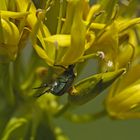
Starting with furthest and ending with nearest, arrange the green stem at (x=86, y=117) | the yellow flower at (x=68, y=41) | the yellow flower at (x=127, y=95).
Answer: the green stem at (x=86, y=117) < the yellow flower at (x=127, y=95) < the yellow flower at (x=68, y=41)

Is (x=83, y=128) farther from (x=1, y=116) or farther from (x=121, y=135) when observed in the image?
(x=1, y=116)

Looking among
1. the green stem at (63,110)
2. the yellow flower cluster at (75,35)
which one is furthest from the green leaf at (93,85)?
the green stem at (63,110)

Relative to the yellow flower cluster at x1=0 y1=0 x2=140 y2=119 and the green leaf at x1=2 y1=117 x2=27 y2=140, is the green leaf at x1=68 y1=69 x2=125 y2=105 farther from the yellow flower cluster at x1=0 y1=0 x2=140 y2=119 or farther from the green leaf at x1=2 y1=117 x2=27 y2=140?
the green leaf at x1=2 y1=117 x2=27 y2=140

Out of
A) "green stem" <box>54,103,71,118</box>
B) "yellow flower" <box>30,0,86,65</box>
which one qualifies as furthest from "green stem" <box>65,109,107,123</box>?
"yellow flower" <box>30,0,86,65</box>

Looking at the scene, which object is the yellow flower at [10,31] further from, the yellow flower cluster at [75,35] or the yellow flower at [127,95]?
the yellow flower at [127,95]

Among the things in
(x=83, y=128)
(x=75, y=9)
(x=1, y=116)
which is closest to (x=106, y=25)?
(x=75, y=9)

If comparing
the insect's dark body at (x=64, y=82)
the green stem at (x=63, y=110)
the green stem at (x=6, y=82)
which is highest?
the insect's dark body at (x=64, y=82)

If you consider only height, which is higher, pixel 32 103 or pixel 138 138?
pixel 32 103

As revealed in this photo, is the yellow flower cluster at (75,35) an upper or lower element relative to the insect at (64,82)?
upper

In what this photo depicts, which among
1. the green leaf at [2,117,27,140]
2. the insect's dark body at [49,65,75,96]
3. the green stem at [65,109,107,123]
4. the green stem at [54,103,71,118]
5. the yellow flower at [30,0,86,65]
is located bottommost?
the green leaf at [2,117,27,140]
